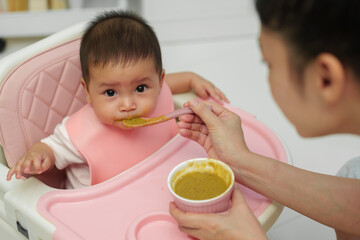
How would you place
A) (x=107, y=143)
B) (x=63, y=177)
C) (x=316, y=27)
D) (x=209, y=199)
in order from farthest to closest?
(x=63, y=177), (x=107, y=143), (x=209, y=199), (x=316, y=27)

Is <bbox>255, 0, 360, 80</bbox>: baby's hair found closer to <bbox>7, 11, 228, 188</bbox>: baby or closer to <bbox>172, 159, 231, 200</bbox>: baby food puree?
<bbox>172, 159, 231, 200</bbox>: baby food puree

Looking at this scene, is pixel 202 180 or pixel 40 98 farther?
pixel 40 98

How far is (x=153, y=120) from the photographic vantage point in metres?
0.96

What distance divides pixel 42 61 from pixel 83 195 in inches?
14.1

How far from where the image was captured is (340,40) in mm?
583

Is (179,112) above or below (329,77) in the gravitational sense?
below

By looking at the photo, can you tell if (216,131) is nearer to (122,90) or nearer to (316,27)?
(122,90)

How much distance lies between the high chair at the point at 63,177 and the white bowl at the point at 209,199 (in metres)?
0.08

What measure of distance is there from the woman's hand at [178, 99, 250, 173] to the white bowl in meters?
0.06

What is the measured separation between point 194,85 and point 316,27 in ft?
2.11

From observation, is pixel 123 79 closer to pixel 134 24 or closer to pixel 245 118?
pixel 134 24

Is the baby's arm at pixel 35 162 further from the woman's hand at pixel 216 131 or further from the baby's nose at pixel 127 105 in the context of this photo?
the woman's hand at pixel 216 131

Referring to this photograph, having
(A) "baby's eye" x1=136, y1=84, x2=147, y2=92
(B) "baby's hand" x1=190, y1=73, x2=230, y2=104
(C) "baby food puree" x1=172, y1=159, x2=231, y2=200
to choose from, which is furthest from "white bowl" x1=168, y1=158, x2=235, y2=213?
(B) "baby's hand" x1=190, y1=73, x2=230, y2=104

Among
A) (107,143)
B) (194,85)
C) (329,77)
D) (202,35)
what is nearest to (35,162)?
(107,143)
